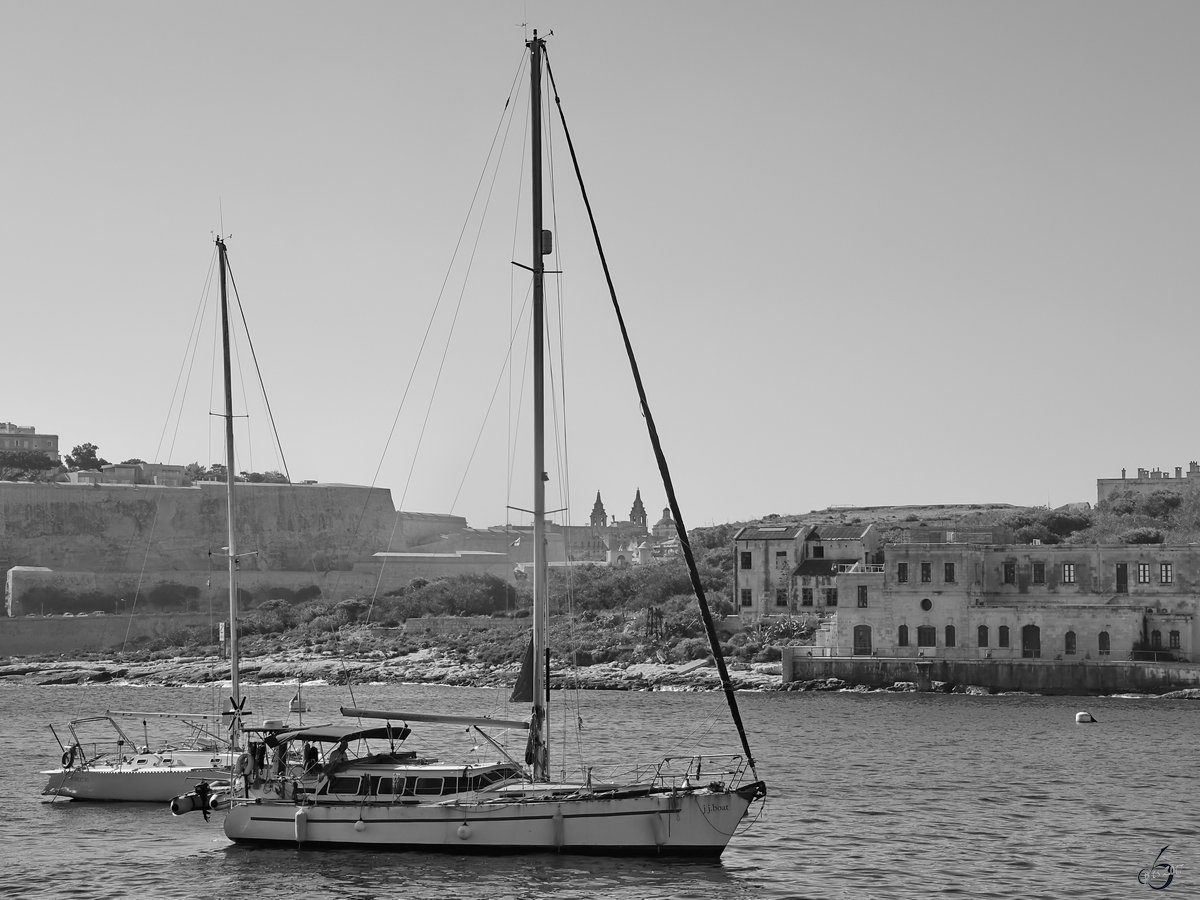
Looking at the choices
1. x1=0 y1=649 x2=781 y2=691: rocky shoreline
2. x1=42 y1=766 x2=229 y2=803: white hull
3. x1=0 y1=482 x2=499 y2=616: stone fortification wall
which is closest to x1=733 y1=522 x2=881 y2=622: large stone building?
x1=0 y1=649 x2=781 y2=691: rocky shoreline

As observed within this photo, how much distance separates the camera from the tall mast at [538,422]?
28.2 meters

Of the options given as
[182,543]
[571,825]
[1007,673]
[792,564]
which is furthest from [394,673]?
[571,825]

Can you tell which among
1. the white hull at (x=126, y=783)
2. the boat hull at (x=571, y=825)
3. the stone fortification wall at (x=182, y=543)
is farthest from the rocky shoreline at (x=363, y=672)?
the boat hull at (x=571, y=825)

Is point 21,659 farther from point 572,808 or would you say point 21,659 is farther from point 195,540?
point 572,808

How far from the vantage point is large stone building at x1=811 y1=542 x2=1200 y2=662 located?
66250 mm

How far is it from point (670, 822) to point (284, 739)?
24.9ft

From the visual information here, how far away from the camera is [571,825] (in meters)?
26.8

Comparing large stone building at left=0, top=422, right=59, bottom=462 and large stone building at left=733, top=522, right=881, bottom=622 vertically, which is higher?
large stone building at left=0, top=422, right=59, bottom=462

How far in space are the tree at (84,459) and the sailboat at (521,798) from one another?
456 feet

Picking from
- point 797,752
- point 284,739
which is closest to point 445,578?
point 797,752

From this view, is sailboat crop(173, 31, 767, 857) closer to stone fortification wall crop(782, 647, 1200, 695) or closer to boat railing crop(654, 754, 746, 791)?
boat railing crop(654, 754, 746, 791)

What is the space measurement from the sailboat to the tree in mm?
139045

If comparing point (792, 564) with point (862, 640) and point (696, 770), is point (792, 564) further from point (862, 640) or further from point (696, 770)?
point (696, 770)

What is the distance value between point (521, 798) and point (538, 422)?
6481 millimetres
